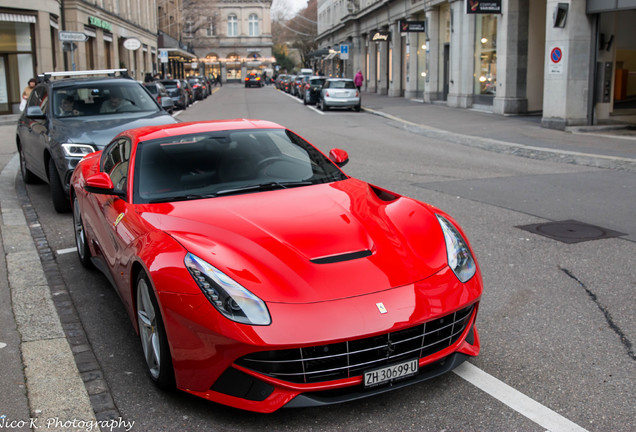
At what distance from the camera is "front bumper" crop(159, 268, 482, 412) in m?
3.27

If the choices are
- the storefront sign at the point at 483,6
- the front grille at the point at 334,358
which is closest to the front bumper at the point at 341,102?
the storefront sign at the point at 483,6

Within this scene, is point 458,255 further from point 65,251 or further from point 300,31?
point 300,31

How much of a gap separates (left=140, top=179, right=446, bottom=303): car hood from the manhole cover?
3.26 metres

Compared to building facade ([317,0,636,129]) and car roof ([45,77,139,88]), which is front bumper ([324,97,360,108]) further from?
car roof ([45,77,139,88])

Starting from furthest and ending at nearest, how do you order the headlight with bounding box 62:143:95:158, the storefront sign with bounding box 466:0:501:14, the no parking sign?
the storefront sign with bounding box 466:0:501:14 < the no parking sign < the headlight with bounding box 62:143:95:158

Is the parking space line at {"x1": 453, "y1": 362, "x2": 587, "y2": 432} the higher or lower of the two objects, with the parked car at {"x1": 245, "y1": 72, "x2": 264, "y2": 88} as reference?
lower

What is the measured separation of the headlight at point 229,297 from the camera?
3326 mm

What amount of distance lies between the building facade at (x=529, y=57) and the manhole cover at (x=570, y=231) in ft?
40.0

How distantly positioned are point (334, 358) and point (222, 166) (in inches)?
83.8

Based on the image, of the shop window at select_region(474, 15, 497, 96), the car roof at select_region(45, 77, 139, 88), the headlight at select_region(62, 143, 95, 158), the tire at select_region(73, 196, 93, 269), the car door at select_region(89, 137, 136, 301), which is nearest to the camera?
the car door at select_region(89, 137, 136, 301)

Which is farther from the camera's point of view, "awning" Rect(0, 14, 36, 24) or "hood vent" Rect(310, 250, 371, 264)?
"awning" Rect(0, 14, 36, 24)

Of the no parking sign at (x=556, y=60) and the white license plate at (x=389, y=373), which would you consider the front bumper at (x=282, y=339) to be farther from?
the no parking sign at (x=556, y=60)

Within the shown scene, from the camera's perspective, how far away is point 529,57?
25375mm

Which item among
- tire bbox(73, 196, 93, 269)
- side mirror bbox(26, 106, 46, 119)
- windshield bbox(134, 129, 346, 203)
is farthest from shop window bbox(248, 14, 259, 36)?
windshield bbox(134, 129, 346, 203)
